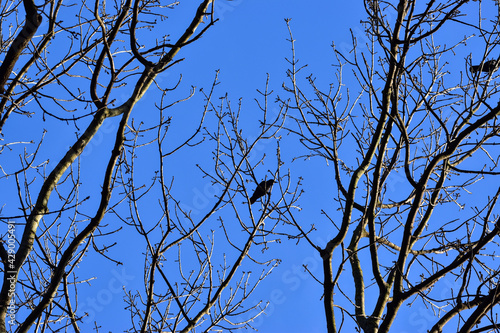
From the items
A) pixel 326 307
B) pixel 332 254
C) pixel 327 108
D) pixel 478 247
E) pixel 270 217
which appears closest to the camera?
pixel 478 247

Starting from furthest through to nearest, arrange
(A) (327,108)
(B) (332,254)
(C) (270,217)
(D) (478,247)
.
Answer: (A) (327,108)
(C) (270,217)
(B) (332,254)
(D) (478,247)

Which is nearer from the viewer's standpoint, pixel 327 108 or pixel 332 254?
pixel 332 254

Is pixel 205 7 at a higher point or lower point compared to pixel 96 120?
higher

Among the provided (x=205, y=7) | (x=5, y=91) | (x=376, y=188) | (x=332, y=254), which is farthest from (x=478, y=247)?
(x=5, y=91)

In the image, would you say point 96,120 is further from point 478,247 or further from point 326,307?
point 478,247

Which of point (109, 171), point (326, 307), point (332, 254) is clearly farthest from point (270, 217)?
point (109, 171)

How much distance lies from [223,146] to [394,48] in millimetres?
1542

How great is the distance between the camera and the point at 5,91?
3.57 metres

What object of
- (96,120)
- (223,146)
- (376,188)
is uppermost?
(223,146)

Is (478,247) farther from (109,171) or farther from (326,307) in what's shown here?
(109,171)

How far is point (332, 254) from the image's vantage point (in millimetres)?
3404

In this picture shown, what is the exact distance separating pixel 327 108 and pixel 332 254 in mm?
1547

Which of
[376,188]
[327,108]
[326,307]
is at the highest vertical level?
[327,108]

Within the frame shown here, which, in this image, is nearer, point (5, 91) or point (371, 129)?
point (5, 91)
